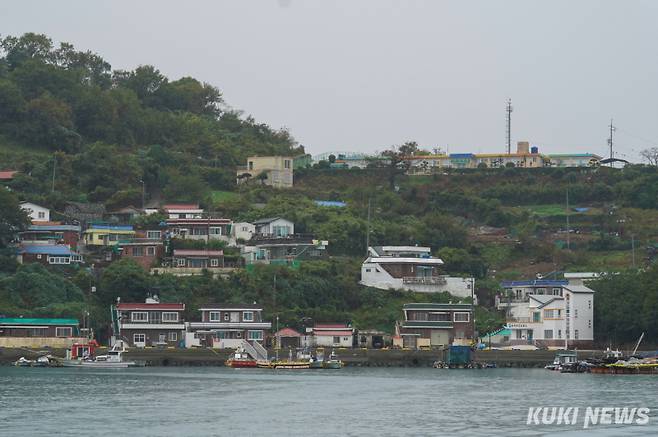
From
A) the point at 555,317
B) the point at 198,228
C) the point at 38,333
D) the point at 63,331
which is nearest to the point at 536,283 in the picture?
the point at 555,317

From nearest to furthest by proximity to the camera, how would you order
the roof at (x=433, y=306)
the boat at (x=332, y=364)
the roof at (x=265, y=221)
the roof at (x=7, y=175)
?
the boat at (x=332, y=364) → the roof at (x=433, y=306) → the roof at (x=265, y=221) → the roof at (x=7, y=175)

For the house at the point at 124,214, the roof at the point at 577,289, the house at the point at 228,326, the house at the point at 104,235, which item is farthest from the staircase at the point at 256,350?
the house at the point at 124,214

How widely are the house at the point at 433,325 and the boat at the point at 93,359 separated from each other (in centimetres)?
1688

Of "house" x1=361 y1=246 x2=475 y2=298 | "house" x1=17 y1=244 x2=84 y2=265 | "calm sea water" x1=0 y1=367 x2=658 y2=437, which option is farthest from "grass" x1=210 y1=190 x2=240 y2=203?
"calm sea water" x1=0 y1=367 x2=658 y2=437

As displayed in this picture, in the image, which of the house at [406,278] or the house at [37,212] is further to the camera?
the house at [37,212]

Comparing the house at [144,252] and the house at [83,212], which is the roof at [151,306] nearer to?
the house at [144,252]

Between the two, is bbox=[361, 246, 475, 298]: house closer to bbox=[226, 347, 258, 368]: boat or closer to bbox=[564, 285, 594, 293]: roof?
bbox=[564, 285, 594, 293]: roof

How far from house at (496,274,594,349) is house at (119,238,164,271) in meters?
23.1

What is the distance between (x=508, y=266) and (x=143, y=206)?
1066 inches

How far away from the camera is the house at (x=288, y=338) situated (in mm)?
83312

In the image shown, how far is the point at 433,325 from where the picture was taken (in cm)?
8575

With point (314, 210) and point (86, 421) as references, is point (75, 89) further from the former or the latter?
point (86, 421)

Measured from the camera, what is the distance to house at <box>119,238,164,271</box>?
89.8 m

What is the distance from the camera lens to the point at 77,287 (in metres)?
84.4
